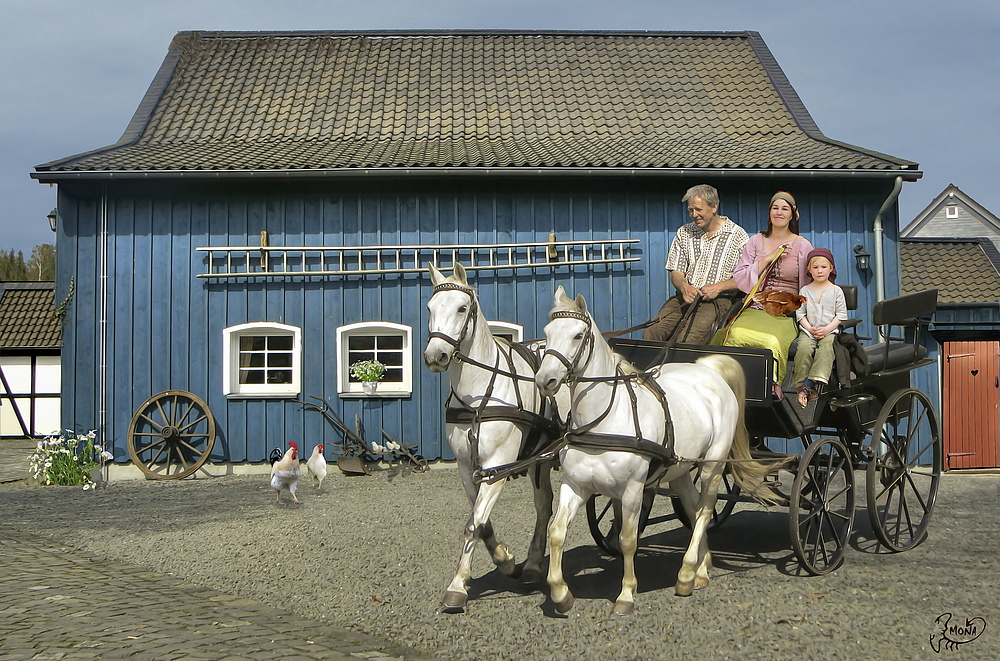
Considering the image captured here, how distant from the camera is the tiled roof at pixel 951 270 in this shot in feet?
43.3

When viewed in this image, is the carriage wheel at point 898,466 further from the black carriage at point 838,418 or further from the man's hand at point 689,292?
the man's hand at point 689,292

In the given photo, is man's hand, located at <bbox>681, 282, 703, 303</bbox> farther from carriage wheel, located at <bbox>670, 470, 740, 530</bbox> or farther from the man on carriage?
carriage wheel, located at <bbox>670, 470, 740, 530</bbox>

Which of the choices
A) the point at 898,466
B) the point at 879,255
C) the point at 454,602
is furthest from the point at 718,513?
the point at 879,255

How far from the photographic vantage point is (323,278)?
1215cm

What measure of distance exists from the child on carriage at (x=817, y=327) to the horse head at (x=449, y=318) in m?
2.37

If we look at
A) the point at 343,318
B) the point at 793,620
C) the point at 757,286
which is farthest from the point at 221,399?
the point at 793,620

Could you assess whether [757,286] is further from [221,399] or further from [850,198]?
[221,399]

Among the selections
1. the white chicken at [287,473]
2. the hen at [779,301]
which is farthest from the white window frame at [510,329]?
the hen at [779,301]

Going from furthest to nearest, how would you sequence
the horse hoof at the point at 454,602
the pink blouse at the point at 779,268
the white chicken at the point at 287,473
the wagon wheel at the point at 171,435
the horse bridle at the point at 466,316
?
the wagon wheel at the point at 171,435
the white chicken at the point at 287,473
the pink blouse at the point at 779,268
the horse bridle at the point at 466,316
the horse hoof at the point at 454,602

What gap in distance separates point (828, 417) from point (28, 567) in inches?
235

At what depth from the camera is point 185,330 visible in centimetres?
1207

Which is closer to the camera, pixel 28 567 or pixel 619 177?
pixel 28 567

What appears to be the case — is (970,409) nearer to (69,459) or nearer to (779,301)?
(779,301)

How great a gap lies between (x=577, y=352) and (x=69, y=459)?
910 cm
